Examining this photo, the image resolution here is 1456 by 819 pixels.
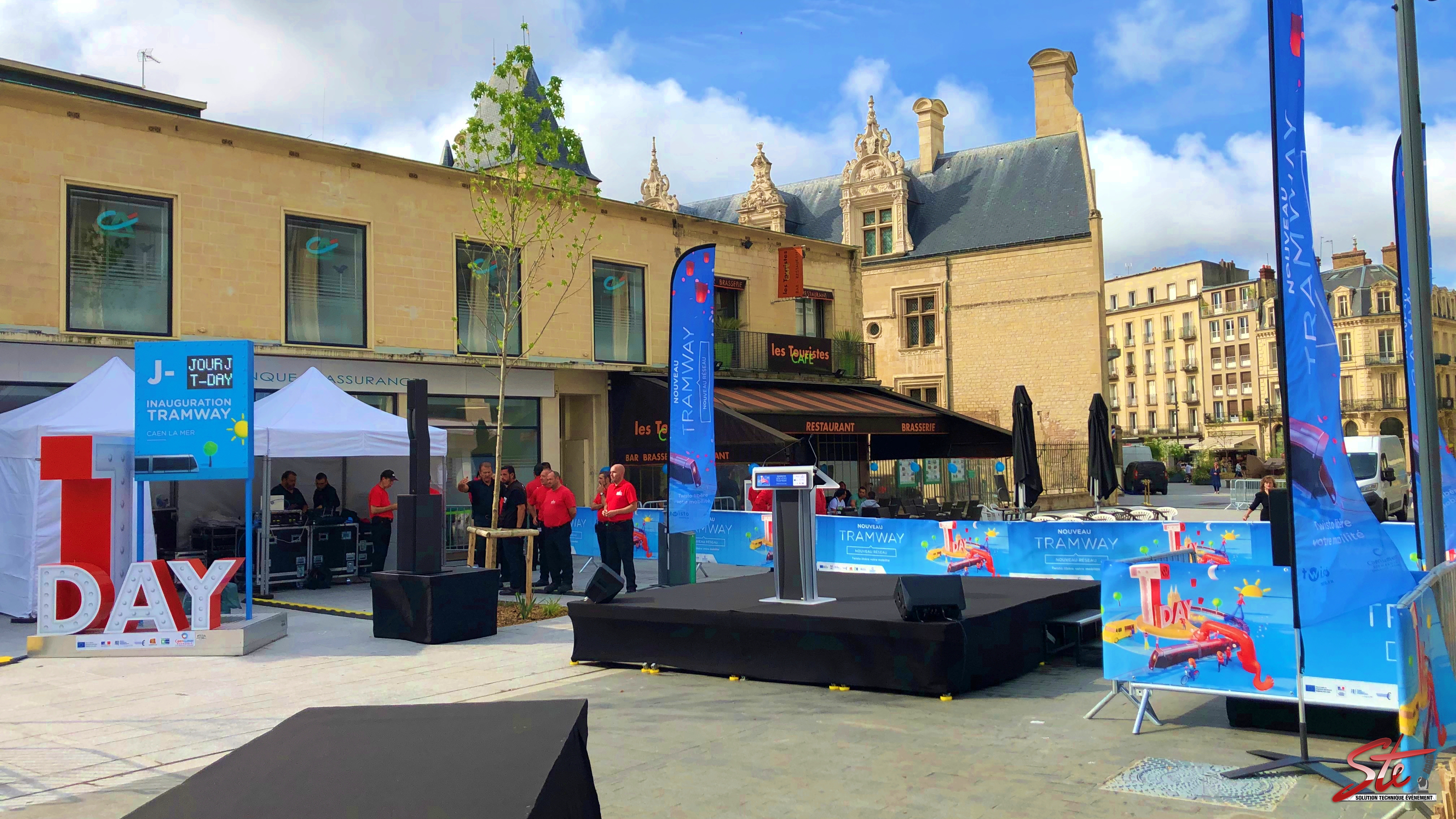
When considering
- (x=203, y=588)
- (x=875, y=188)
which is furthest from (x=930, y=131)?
(x=203, y=588)

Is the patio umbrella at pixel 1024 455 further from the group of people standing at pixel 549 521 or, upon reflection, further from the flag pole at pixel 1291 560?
the flag pole at pixel 1291 560

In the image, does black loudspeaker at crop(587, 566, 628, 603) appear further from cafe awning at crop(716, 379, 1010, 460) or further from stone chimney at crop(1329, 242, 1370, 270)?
stone chimney at crop(1329, 242, 1370, 270)

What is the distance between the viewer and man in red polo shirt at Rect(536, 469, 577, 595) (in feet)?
45.0

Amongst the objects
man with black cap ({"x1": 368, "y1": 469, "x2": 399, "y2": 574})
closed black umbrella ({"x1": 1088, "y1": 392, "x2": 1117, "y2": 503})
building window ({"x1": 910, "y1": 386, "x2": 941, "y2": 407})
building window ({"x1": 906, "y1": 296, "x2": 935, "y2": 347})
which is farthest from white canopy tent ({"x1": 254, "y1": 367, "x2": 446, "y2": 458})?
building window ({"x1": 906, "y1": 296, "x2": 935, "y2": 347})

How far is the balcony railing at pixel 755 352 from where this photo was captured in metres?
23.6

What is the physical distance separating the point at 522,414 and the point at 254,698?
12257 millimetres

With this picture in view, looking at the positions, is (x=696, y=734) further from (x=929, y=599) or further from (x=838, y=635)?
(x=929, y=599)

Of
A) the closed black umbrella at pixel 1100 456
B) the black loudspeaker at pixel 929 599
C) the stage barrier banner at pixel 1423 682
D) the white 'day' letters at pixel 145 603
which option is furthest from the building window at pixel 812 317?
the stage barrier banner at pixel 1423 682

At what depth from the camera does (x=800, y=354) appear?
25047 millimetres

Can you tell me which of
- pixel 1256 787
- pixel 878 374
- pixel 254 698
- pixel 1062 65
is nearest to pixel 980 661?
pixel 1256 787

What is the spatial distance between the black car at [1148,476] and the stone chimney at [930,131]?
13.8m

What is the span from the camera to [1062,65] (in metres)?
38.5

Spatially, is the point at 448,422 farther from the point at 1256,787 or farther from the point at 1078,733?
the point at 1256,787

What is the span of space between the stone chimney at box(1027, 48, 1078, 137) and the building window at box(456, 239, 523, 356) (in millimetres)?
25062
